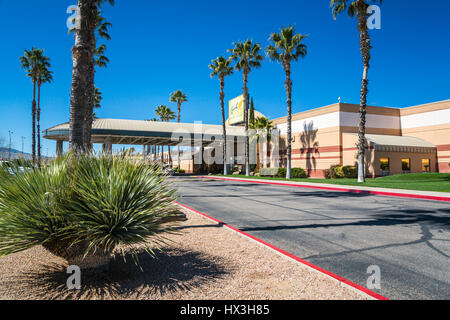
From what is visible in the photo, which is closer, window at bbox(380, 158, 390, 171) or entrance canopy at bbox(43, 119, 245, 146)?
window at bbox(380, 158, 390, 171)

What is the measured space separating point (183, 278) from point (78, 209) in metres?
1.62

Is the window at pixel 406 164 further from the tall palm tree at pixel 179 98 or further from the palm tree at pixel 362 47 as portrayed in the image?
the tall palm tree at pixel 179 98

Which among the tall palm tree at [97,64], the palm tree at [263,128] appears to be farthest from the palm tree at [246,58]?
the tall palm tree at [97,64]

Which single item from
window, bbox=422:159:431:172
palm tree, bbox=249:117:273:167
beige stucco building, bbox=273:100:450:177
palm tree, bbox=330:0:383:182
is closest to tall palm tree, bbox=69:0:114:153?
palm tree, bbox=330:0:383:182

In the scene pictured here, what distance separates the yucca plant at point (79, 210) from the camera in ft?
10.9

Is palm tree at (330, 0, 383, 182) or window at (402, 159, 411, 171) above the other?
palm tree at (330, 0, 383, 182)

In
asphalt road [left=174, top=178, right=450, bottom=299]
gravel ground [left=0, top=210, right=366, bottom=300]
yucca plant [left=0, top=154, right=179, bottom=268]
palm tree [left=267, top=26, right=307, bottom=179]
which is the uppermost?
palm tree [left=267, top=26, right=307, bottom=179]

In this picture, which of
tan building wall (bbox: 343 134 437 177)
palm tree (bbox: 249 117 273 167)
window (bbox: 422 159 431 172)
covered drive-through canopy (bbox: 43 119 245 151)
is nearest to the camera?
tan building wall (bbox: 343 134 437 177)

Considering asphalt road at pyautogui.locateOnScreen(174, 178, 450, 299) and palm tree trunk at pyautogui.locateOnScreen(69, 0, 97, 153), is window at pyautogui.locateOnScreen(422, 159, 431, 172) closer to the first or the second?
asphalt road at pyautogui.locateOnScreen(174, 178, 450, 299)

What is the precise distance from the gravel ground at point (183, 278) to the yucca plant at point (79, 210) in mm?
440

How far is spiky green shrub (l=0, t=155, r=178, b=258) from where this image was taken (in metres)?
3.32

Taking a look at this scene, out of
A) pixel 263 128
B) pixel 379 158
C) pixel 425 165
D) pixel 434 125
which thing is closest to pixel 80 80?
pixel 379 158

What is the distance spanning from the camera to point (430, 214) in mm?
8797

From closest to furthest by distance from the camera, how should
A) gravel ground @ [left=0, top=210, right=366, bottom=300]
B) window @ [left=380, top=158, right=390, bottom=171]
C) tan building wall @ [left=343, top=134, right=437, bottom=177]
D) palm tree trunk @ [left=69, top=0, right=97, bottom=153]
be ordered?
1. gravel ground @ [left=0, top=210, right=366, bottom=300]
2. palm tree trunk @ [left=69, top=0, right=97, bottom=153]
3. tan building wall @ [left=343, top=134, right=437, bottom=177]
4. window @ [left=380, top=158, right=390, bottom=171]
